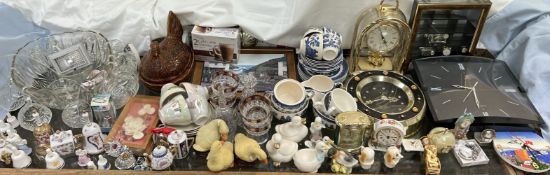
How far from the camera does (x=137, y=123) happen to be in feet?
4.06

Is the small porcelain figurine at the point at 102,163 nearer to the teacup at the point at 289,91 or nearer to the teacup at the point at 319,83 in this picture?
the teacup at the point at 289,91

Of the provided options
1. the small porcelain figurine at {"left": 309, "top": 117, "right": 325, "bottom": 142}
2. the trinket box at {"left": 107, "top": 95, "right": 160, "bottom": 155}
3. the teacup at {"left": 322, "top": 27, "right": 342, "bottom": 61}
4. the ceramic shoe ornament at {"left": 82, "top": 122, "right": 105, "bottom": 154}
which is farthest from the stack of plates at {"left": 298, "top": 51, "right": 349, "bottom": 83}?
the ceramic shoe ornament at {"left": 82, "top": 122, "right": 105, "bottom": 154}

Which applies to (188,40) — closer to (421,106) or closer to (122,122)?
(122,122)

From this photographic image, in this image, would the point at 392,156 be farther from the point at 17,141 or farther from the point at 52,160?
the point at 17,141

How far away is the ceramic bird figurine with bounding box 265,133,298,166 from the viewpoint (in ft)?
3.71

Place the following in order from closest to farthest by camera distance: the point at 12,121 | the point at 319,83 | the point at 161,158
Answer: the point at 161,158, the point at 12,121, the point at 319,83

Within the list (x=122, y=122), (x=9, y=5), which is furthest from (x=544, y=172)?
(x=9, y=5)

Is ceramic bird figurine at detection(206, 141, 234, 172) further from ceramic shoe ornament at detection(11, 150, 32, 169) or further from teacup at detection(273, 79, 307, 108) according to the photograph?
ceramic shoe ornament at detection(11, 150, 32, 169)

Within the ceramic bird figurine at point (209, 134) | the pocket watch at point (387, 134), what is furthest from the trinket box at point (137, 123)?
the pocket watch at point (387, 134)

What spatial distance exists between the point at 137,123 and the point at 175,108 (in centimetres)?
14

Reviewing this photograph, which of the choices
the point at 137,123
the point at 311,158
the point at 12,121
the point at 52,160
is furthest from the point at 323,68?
the point at 12,121

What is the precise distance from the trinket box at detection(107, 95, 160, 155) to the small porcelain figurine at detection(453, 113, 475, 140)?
78cm

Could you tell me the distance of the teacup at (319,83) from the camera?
4.32ft

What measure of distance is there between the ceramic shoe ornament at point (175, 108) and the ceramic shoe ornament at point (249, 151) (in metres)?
0.16
